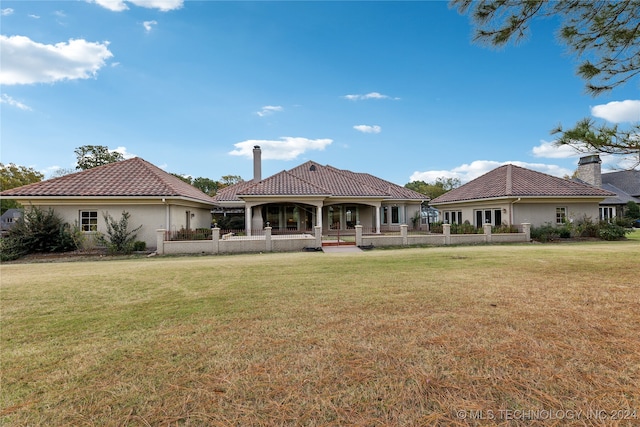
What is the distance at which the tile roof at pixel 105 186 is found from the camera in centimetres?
1611

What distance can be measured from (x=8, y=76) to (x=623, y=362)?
1945 cm

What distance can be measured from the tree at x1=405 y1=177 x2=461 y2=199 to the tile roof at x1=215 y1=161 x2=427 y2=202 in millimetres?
22241

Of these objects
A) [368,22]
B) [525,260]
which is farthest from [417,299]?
[368,22]

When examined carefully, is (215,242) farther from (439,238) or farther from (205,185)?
(205,185)

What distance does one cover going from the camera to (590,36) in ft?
19.0

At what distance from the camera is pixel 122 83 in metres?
16.3

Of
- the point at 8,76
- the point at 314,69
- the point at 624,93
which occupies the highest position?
the point at 314,69

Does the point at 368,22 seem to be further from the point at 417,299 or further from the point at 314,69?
the point at 417,299

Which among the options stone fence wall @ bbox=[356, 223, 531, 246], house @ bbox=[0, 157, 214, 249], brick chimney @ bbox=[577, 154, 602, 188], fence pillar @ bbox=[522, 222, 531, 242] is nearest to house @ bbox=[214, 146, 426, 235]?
stone fence wall @ bbox=[356, 223, 531, 246]

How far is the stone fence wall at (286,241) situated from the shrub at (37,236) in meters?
5.51

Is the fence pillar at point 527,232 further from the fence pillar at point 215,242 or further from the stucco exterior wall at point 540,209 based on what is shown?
the fence pillar at point 215,242

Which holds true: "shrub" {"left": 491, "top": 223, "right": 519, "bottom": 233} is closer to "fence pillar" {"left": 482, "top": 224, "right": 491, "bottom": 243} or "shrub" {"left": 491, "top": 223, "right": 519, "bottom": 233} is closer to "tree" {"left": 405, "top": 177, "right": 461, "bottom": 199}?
"fence pillar" {"left": 482, "top": 224, "right": 491, "bottom": 243}

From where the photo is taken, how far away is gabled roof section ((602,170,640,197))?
40.8m

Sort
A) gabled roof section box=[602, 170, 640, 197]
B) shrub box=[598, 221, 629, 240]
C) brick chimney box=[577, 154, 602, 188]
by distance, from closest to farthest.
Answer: shrub box=[598, 221, 629, 240], brick chimney box=[577, 154, 602, 188], gabled roof section box=[602, 170, 640, 197]
